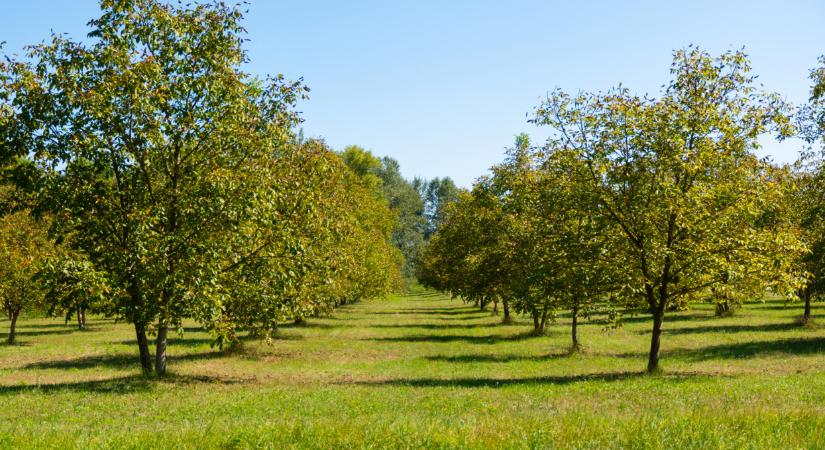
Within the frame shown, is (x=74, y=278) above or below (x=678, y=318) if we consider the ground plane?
above

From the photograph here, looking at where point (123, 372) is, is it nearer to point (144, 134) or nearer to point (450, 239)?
point (144, 134)

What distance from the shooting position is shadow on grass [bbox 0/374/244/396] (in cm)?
2059

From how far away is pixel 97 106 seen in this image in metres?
19.6

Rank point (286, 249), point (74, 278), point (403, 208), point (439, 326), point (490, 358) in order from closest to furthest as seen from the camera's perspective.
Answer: point (74, 278) → point (286, 249) → point (490, 358) → point (439, 326) → point (403, 208)

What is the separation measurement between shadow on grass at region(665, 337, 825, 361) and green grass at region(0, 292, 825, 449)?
10 cm

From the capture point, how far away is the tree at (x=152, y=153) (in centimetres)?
2005

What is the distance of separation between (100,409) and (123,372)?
10822 mm

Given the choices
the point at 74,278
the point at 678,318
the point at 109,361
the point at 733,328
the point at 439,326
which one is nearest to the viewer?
the point at 74,278

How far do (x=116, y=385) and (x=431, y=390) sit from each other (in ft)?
34.0

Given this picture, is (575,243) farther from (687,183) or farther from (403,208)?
(403,208)

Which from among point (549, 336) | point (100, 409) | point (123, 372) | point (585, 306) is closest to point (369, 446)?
point (100, 409)

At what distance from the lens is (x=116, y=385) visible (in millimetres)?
21266

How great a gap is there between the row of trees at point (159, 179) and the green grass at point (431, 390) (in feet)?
10.3

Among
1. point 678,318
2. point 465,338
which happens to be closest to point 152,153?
point 465,338
